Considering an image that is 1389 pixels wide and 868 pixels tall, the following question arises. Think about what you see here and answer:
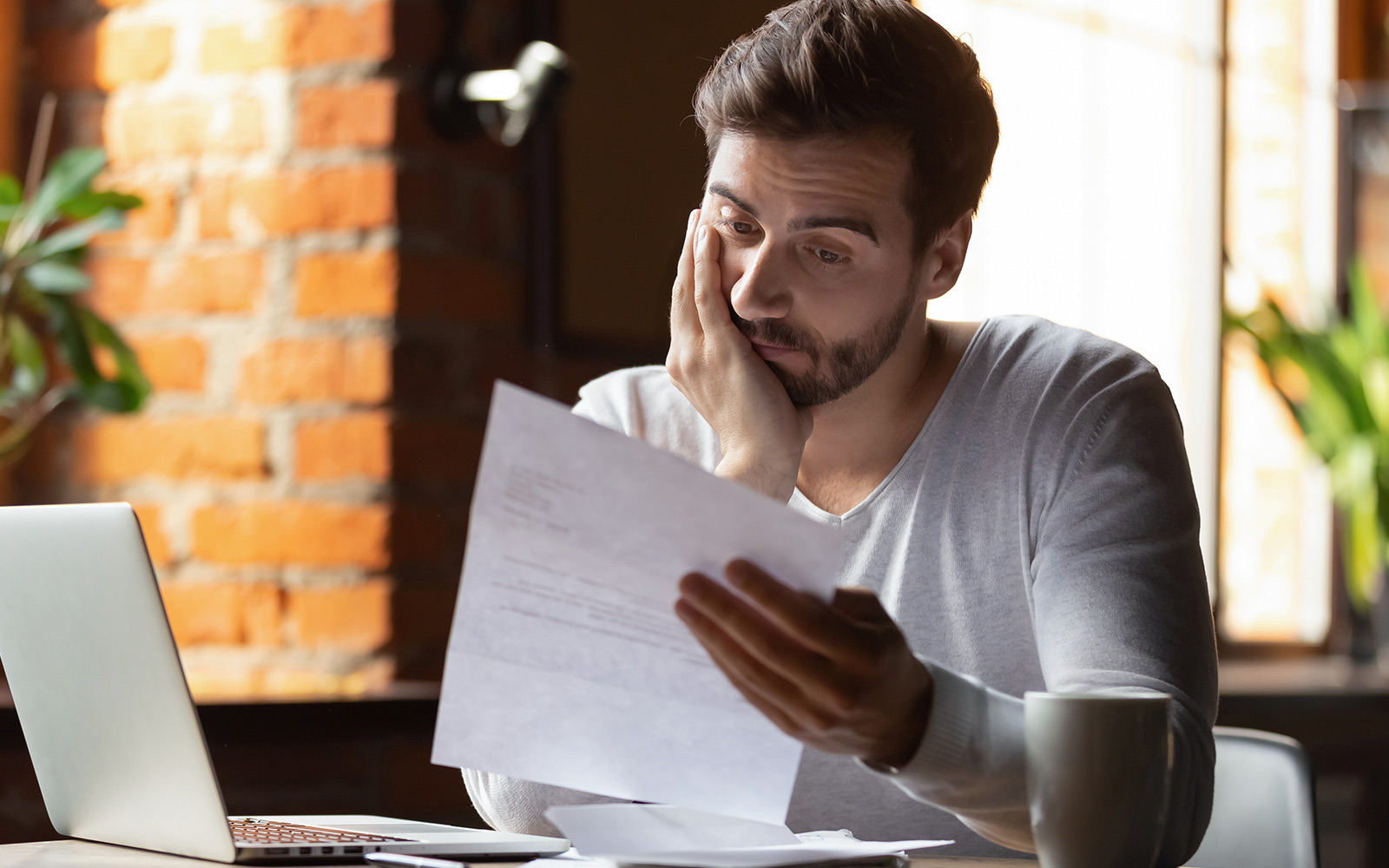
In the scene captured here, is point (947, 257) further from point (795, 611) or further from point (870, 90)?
point (795, 611)

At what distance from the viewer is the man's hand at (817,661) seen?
749 mm

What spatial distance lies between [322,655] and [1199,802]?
1041 millimetres

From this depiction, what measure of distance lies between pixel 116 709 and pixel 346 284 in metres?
0.84

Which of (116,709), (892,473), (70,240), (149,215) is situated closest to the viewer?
(116,709)

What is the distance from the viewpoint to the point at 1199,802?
0.91 metres

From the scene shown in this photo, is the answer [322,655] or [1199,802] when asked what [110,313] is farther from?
[1199,802]

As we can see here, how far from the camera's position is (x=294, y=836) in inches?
35.4

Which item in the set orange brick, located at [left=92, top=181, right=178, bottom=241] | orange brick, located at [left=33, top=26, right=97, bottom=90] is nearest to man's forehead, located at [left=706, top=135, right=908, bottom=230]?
orange brick, located at [left=92, top=181, right=178, bottom=241]

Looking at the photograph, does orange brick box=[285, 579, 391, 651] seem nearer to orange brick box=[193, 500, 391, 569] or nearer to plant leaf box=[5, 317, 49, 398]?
orange brick box=[193, 500, 391, 569]

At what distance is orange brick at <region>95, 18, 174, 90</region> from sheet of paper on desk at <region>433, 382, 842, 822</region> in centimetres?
117

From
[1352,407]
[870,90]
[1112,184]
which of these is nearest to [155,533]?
[870,90]

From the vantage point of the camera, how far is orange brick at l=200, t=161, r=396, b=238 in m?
1.62

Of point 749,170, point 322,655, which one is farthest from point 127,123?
point 749,170

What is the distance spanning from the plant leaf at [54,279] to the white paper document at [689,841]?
89cm
